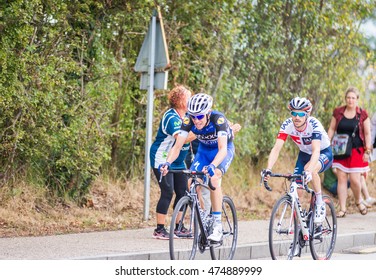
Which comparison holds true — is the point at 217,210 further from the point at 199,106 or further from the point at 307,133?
the point at 307,133

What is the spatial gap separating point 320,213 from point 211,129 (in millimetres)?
1673

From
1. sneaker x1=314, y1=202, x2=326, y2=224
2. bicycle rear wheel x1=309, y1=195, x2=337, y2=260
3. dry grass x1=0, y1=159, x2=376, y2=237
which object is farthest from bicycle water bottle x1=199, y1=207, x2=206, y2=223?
dry grass x1=0, y1=159, x2=376, y2=237

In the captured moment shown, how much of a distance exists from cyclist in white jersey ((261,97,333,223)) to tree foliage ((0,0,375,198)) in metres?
3.43

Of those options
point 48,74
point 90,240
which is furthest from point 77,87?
point 90,240

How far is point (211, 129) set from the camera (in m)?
8.78

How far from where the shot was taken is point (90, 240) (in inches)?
385

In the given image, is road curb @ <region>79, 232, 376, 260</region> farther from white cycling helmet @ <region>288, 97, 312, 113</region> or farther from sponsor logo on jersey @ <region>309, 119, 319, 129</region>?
white cycling helmet @ <region>288, 97, 312, 113</region>

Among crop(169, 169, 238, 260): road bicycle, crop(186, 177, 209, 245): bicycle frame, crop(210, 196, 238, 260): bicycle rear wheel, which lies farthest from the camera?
crop(210, 196, 238, 260): bicycle rear wheel

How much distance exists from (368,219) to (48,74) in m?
5.55

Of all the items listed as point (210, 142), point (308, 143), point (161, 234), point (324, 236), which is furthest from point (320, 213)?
point (161, 234)

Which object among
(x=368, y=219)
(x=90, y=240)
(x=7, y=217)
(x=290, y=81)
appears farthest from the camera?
(x=290, y=81)

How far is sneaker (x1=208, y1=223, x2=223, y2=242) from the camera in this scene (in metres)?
8.62

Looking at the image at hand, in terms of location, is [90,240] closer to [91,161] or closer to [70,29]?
[91,161]

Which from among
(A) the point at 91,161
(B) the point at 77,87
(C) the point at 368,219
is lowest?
(C) the point at 368,219
